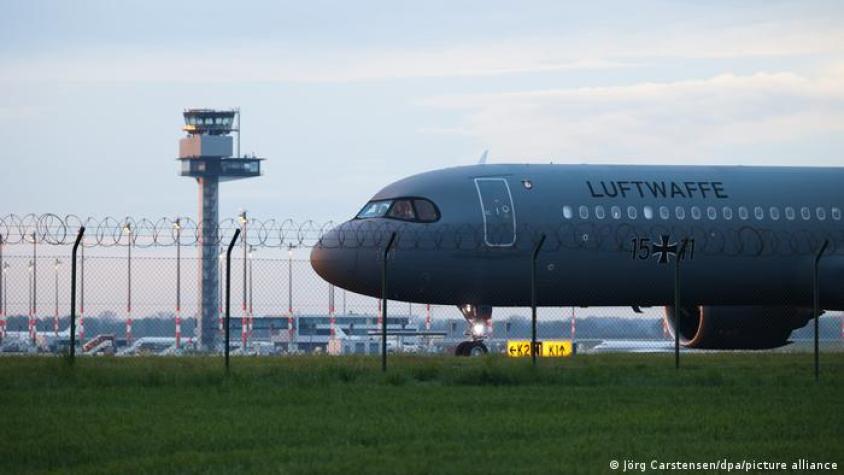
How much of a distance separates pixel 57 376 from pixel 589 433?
8807 millimetres

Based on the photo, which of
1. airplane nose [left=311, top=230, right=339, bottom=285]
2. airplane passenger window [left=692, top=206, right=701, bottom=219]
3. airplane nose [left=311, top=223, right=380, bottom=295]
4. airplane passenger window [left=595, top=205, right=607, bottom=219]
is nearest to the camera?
airplane nose [left=311, top=223, right=380, bottom=295]

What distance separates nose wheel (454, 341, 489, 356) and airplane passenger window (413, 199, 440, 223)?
2.58 metres

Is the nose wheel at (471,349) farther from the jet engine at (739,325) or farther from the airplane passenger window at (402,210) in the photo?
the jet engine at (739,325)

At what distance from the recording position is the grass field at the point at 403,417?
14.8m

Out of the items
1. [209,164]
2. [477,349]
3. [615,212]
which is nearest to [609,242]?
[615,212]

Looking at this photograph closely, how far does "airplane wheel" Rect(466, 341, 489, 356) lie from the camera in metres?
33.6

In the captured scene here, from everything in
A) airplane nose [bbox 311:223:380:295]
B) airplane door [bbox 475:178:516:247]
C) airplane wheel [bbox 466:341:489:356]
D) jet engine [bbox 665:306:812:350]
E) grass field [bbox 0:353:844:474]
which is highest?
airplane door [bbox 475:178:516:247]

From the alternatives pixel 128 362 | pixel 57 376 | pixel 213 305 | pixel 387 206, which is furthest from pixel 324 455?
pixel 213 305

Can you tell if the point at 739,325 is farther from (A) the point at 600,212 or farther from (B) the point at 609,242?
(A) the point at 600,212

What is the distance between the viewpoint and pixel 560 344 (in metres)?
43.8

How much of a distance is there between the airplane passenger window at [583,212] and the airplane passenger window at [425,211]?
118 inches

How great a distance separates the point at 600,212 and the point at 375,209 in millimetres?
4514

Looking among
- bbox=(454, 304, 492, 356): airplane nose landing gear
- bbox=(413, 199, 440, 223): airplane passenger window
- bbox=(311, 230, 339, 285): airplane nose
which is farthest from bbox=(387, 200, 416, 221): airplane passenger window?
bbox=(454, 304, 492, 356): airplane nose landing gear

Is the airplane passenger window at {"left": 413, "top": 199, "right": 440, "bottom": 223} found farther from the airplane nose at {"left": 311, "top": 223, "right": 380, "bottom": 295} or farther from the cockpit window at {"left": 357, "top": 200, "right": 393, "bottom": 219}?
the airplane nose at {"left": 311, "top": 223, "right": 380, "bottom": 295}
